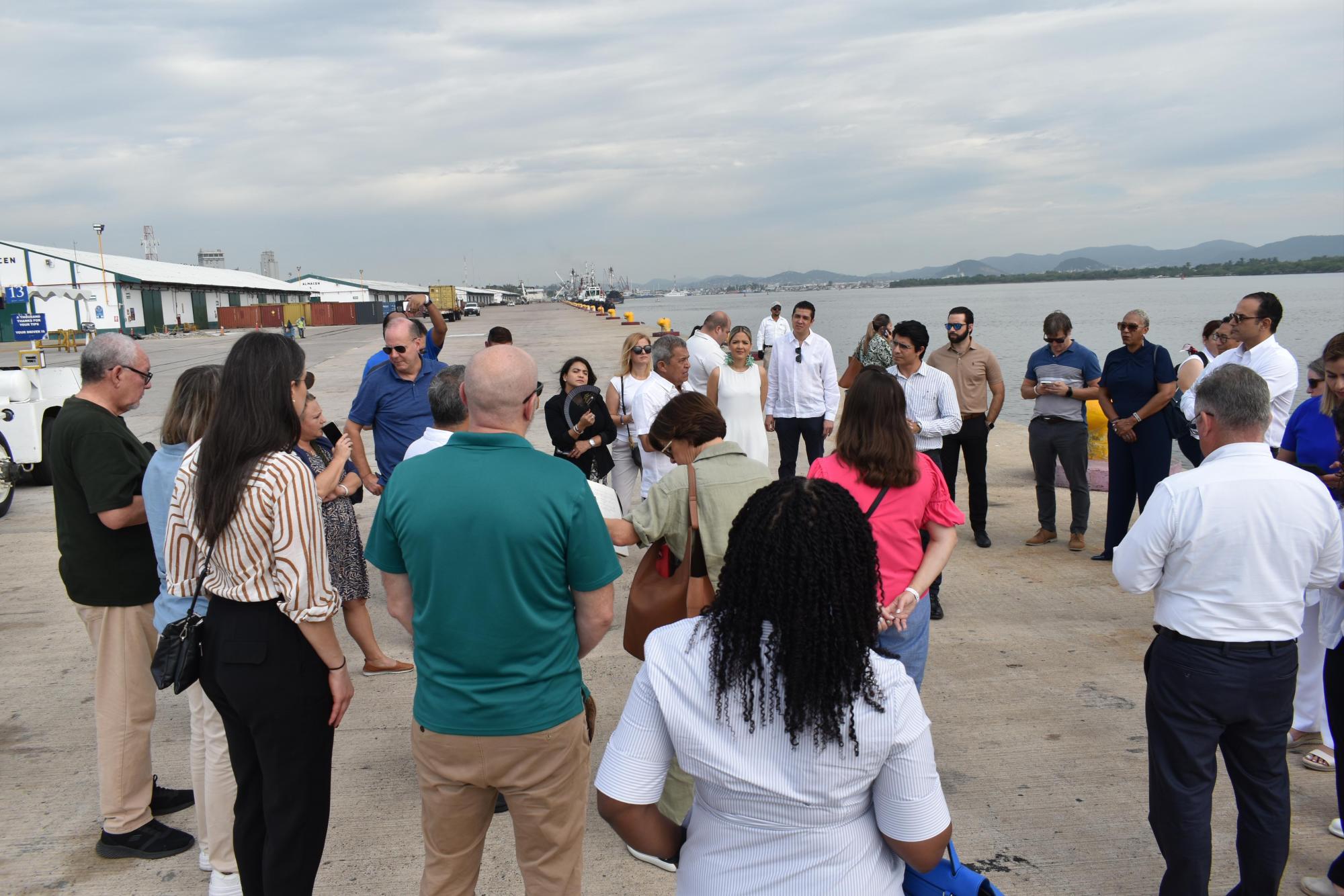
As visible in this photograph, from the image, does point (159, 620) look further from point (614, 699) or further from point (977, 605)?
point (977, 605)

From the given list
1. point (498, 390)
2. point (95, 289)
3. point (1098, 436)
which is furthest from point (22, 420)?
point (95, 289)

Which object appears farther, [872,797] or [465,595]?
[465,595]

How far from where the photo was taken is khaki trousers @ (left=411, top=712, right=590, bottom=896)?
7.69ft

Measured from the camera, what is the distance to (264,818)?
2688 mm

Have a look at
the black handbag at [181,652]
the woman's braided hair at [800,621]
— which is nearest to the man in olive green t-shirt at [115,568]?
the black handbag at [181,652]

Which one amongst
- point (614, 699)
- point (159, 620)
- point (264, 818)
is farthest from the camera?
point (614, 699)

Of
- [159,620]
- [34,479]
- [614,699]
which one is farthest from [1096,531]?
[34,479]

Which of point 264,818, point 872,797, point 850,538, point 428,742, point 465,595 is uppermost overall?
point 850,538

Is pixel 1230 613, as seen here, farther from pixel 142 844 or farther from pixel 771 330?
pixel 771 330

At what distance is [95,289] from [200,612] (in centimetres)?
5488

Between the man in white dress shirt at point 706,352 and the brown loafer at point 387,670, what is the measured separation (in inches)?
125

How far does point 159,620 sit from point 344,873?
3.82 feet

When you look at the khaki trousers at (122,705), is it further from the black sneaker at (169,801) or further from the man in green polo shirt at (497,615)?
the man in green polo shirt at (497,615)

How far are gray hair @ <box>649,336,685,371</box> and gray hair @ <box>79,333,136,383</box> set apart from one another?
359cm
